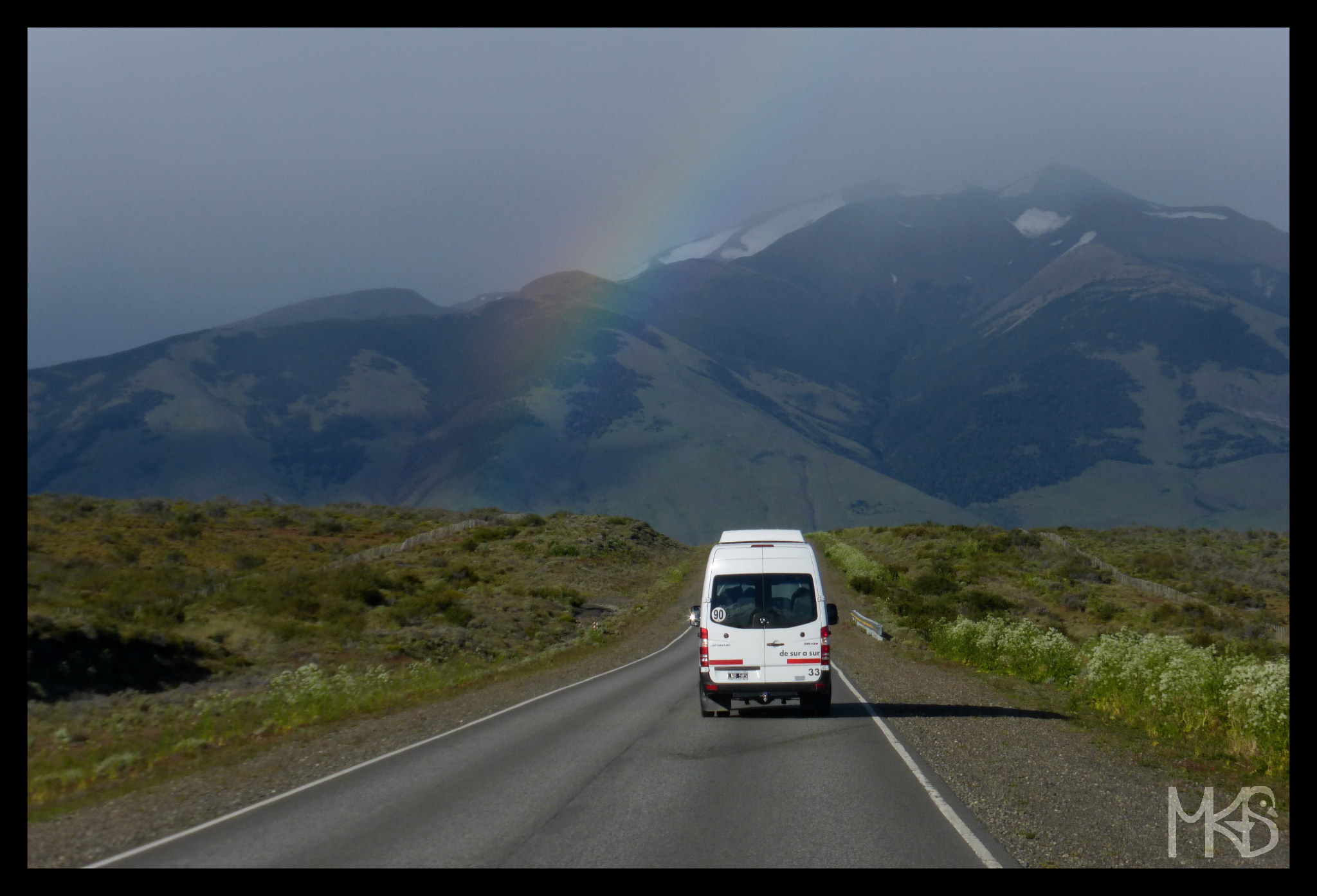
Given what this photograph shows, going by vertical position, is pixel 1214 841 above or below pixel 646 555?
above

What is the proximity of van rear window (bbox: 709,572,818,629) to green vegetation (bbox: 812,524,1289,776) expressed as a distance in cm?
576

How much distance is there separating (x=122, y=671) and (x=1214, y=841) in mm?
23304

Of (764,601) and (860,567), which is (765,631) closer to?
(764,601)

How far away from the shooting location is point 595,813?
379 inches

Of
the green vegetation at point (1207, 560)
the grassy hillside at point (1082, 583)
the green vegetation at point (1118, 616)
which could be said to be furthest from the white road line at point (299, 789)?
the green vegetation at point (1207, 560)

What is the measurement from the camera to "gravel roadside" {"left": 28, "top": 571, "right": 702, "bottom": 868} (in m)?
9.46

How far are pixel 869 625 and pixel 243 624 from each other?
70.7 feet

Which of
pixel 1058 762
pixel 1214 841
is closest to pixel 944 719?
pixel 1058 762

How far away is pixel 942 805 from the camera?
388 inches

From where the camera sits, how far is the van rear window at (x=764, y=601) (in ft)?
53.7

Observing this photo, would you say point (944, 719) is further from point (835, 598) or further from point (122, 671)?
point (835, 598)

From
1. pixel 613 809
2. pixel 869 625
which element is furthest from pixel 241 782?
pixel 869 625

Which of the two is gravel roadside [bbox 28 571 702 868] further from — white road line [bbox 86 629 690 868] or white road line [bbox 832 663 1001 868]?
white road line [bbox 832 663 1001 868]

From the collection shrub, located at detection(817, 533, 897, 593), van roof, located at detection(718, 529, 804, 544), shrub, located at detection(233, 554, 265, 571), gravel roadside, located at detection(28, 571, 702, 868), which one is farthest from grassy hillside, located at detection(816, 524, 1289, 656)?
shrub, located at detection(233, 554, 265, 571)
